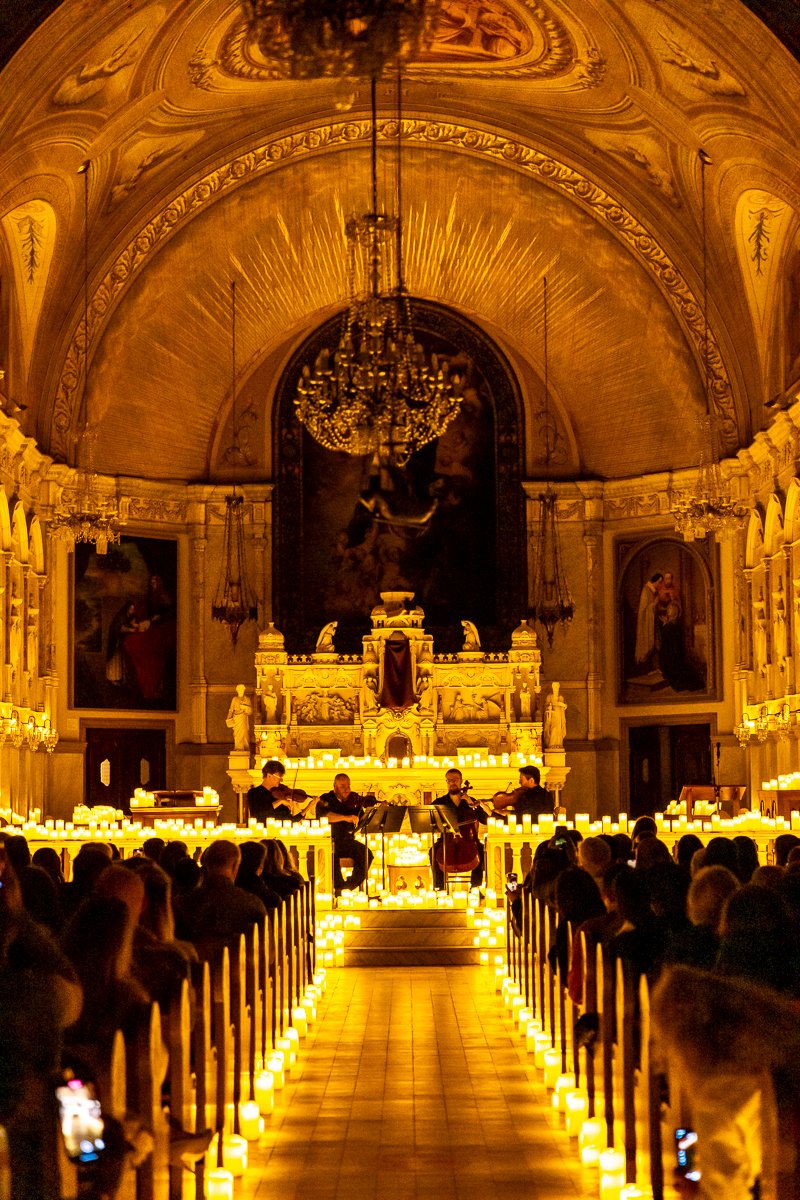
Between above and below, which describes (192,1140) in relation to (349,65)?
below

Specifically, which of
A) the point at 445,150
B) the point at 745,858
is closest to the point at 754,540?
the point at 445,150

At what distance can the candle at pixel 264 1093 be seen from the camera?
29.2 ft

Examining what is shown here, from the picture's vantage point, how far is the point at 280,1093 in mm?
9430

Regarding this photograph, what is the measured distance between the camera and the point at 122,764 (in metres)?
29.1

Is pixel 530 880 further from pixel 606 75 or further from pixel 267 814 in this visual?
pixel 606 75

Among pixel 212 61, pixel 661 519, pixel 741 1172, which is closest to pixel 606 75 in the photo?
pixel 212 61

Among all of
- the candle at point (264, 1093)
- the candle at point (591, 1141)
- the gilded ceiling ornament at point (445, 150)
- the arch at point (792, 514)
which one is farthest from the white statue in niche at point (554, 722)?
the candle at point (591, 1141)

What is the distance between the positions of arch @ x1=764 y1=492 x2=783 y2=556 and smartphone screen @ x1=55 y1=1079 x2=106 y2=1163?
832 inches

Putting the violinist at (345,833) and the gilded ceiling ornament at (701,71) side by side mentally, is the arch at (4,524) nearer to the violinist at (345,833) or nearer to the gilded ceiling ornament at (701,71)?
the violinist at (345,833)

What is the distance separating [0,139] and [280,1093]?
47.5ft

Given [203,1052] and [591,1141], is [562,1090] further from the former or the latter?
[203,1052]

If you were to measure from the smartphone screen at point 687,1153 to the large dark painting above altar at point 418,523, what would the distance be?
24.2 meters

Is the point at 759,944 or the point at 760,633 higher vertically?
the point at 760,633

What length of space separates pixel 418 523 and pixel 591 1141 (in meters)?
22.7
